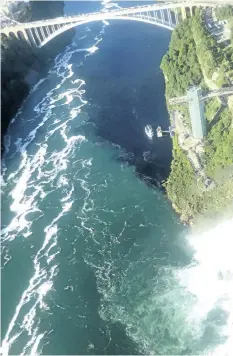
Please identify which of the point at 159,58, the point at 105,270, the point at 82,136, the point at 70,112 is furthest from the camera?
the point at 159,58

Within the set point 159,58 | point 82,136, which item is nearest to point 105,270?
point 82,136

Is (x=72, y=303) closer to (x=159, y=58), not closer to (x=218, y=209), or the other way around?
(x=218, y=209)

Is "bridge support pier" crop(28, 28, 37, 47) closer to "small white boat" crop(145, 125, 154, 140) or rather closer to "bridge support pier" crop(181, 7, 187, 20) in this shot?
"bridge support pier" crop(181, 7, 187, 20)

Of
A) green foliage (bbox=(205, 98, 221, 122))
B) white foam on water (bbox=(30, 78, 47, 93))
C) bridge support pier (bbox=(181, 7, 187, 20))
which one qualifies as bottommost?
white foam on water (bbox=(30, 78, 47, 93))

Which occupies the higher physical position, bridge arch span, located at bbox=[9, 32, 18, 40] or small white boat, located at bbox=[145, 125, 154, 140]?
bridge arch span, located at bbox=[9, 32, 18, 40]

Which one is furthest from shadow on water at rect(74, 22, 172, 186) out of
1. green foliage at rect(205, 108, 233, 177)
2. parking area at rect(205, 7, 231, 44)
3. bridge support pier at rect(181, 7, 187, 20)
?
parking area at rect(205, 7, 231, 44)

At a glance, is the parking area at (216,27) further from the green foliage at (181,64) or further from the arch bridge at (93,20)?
the green foliage at (181,64)

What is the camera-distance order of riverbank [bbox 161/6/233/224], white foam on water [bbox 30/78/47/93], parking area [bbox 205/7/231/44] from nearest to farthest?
riverbank [bbox 161/6/233/224] → parking area [bbox 205/7/231/44] → white foam on water [bbox 30/78/47/93]
